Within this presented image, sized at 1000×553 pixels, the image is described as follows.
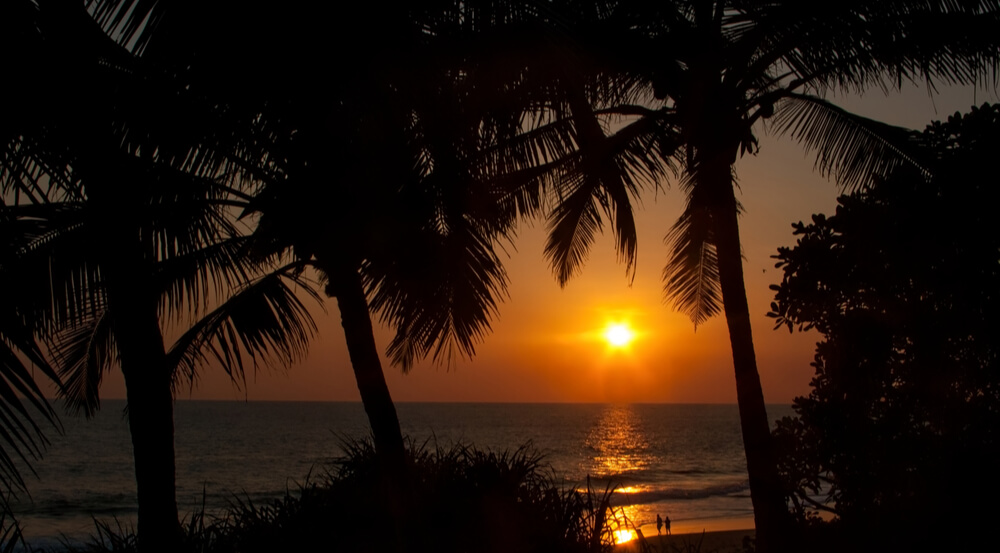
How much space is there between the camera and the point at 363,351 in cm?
702

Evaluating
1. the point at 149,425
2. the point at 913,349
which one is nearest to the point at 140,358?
the point at 149,425

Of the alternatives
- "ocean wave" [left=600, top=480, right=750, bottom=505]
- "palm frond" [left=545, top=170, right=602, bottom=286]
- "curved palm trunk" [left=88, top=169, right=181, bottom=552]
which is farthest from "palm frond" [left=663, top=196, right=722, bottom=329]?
"ocean wave" [left=600, top=480, right=750, bottom=505]

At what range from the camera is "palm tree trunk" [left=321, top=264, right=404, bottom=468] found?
6.88 meters

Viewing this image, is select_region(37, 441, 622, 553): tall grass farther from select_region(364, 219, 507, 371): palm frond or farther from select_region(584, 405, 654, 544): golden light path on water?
select_region(584, 405, 654, 544): golden light path on water

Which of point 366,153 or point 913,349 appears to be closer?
point 913,349

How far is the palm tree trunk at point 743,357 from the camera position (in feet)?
21.8

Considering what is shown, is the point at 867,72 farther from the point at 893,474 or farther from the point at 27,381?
the point at 27,381

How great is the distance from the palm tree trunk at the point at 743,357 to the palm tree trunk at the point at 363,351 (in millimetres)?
3097

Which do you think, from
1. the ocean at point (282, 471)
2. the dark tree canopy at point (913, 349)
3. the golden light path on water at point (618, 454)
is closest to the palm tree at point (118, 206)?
the ocean at point (282, 471)

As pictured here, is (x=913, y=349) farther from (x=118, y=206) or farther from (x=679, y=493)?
(x=679, y=493)

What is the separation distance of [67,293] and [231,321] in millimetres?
2222

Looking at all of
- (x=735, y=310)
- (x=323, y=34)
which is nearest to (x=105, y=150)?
(x=323, y=34)

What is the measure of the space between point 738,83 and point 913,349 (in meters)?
3.82

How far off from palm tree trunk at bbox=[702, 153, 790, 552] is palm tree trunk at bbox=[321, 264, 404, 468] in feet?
10.2
